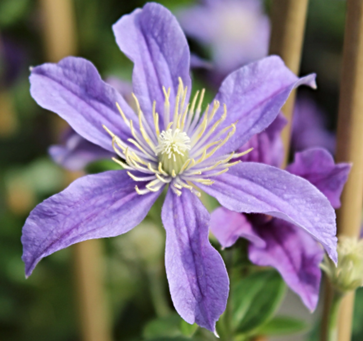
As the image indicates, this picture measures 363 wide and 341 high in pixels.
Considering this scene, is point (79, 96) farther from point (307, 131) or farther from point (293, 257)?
point (307, 131)

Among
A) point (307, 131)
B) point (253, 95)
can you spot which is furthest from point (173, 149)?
point (307, 131)

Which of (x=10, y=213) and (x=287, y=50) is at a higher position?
(x=287, y=50)

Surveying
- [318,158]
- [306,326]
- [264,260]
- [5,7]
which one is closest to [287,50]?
[318,158]

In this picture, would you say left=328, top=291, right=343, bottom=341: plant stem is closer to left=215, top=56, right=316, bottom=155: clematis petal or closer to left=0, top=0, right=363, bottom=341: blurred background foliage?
left=215, top=56, right=316, bottom=155: clematis petal

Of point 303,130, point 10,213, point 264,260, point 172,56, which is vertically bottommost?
point 10,213

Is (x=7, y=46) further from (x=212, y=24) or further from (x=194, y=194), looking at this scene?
(x=194, y=194)

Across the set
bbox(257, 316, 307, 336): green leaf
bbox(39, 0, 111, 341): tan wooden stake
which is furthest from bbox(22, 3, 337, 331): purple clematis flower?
bbox(39, 0, 111, 341): tan wooden stake

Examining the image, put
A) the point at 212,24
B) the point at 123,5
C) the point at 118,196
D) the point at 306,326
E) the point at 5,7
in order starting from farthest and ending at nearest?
the point at 212,24 → the point at 123,5 → the point at 5,7 → the point at 306,326 → the point at 118,196
